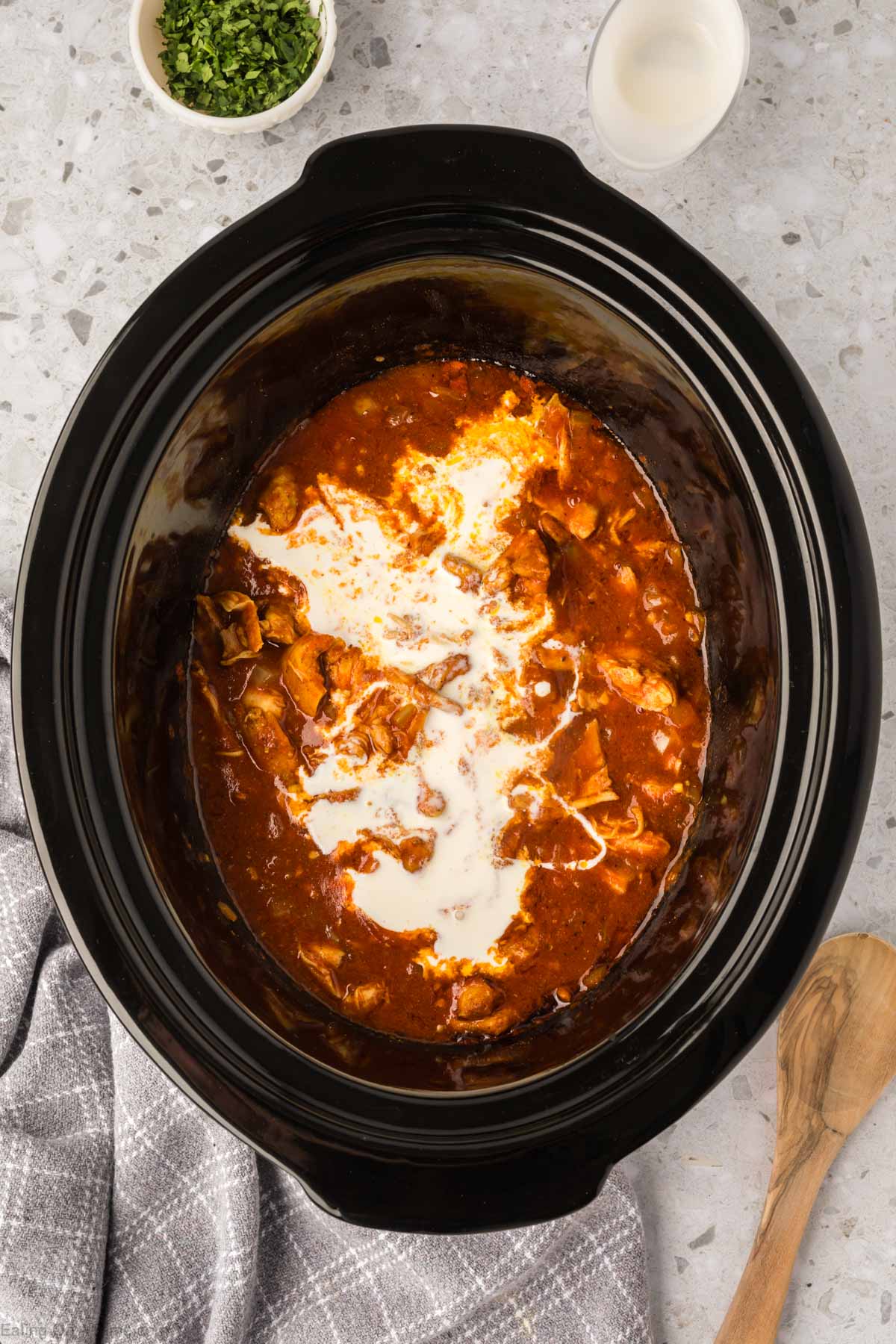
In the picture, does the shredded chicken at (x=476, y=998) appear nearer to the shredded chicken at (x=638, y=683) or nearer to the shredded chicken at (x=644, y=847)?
the shredded chicken at (x=644, y=847)

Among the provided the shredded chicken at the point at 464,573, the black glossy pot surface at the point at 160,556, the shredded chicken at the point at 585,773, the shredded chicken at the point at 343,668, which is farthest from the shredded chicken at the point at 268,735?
the shredded chicken at the point at 585,773

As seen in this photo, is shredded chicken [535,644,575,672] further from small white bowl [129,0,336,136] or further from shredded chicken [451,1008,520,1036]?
small white bowl [129,0,336,136]

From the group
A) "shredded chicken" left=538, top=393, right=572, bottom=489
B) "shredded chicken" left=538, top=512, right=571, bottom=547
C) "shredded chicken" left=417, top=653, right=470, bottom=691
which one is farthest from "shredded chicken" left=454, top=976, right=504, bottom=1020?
"shredded chicken" left=538, top=393, right=572, bottom=489

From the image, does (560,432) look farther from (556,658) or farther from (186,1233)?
(186,1233)

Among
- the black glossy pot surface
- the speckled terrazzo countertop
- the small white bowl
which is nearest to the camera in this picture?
the black glossy pot surface

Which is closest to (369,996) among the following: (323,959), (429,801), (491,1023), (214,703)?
(323,959)

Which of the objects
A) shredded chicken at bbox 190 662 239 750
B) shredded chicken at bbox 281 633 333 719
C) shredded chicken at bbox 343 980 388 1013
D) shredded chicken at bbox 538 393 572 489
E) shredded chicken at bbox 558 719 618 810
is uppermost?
shredded chicken at bbox 538 393 572 489
